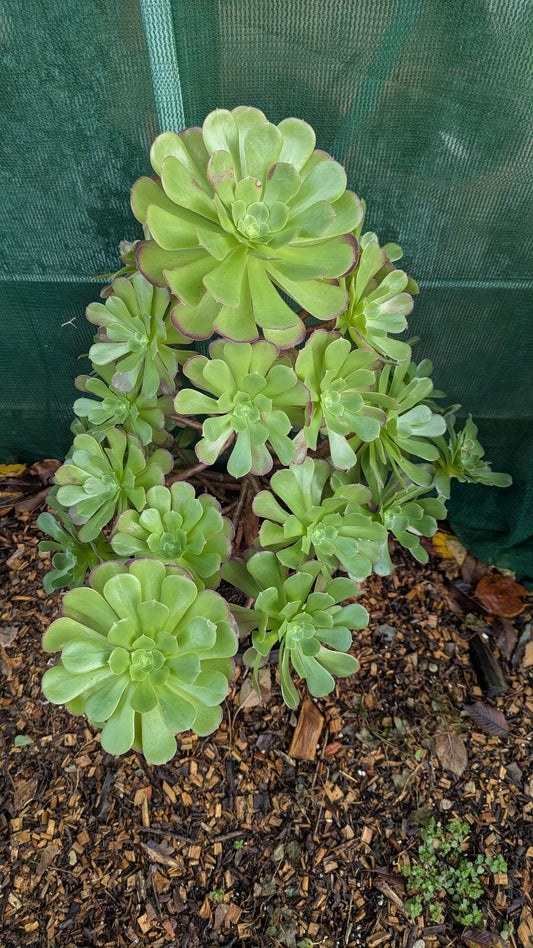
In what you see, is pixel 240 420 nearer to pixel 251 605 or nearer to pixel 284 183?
pixel 284 183

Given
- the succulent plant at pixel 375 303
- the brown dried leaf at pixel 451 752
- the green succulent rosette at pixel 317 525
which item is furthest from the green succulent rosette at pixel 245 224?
the brown dried leaf at pixel 451 752

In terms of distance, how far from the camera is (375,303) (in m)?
1.03

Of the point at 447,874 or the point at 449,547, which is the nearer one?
the point at 447,874

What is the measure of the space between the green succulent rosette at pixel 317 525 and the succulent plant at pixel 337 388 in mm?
74

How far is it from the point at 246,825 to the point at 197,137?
1332mm

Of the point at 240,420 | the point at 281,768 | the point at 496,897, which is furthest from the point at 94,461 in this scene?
the point at 496,897

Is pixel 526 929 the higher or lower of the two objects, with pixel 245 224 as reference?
lower

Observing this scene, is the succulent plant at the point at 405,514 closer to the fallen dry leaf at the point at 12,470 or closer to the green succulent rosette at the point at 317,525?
the green succulent rosette at the point at 317,525

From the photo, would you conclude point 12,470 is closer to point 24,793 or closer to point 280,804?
point 24,793

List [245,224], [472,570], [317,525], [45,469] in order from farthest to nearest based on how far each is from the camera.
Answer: [45,469] → [472,570] → [317,525] → [245,224]

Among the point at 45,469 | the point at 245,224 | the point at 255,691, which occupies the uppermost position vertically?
the point at 245,224

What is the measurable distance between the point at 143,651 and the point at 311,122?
1086mm

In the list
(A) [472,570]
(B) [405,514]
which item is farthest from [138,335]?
(A) [472,570]

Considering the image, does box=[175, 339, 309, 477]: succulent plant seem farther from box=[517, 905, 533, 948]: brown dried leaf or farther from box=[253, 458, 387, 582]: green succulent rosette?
box=[517, 905, 533, 948]: brown dried leaf
